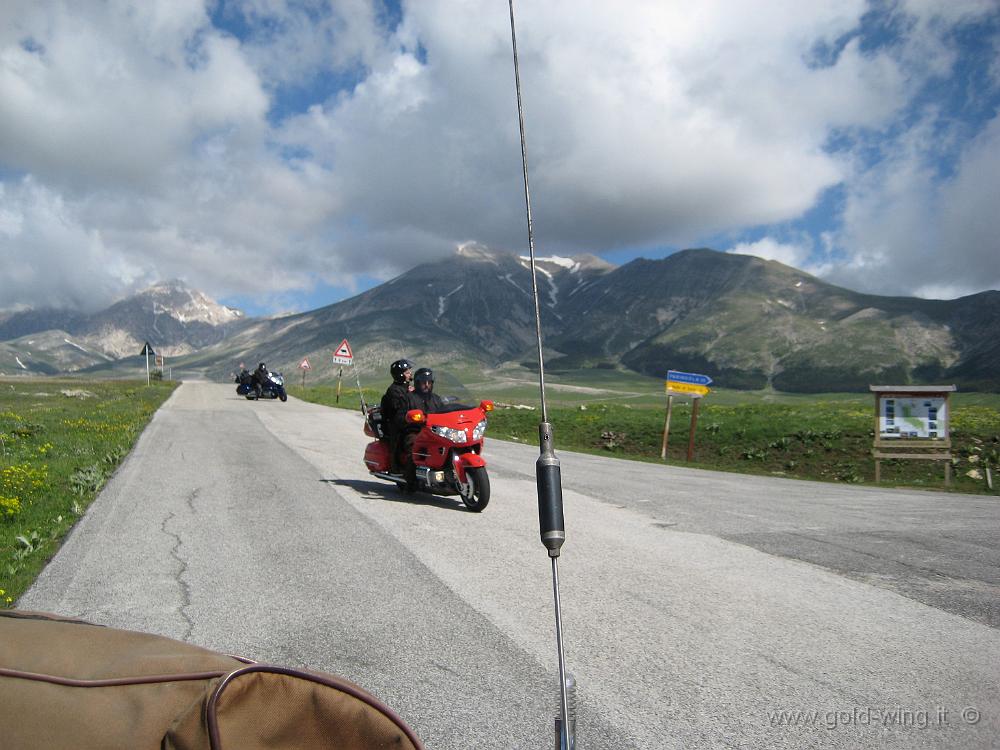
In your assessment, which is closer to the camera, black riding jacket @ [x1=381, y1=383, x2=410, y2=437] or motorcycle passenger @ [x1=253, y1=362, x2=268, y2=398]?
black riding jacket @ [x1=381, y1=383, x2=410, y2=437]

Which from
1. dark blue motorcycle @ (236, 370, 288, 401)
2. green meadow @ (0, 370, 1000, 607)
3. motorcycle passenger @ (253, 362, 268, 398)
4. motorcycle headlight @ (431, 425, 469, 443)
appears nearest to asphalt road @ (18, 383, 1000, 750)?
green meadow @ (0, 370, 1000, 607)

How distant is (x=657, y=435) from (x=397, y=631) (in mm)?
19244

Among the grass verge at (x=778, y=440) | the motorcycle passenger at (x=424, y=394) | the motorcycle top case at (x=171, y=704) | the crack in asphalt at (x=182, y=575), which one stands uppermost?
the motorcycle passenger at (x=424, y=394)

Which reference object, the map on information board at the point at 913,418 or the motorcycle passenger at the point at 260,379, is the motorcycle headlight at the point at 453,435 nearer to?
the map on information board at the point at 913,418

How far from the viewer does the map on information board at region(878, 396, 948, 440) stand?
16859 mm

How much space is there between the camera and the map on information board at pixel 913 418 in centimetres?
1686

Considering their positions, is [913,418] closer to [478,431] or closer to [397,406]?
[478,431]

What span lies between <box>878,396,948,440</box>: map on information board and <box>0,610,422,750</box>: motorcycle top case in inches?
713

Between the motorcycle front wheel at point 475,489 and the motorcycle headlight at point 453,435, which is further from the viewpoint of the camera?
the motorcycle headlight at point 453,435

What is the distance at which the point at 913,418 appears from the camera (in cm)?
1698

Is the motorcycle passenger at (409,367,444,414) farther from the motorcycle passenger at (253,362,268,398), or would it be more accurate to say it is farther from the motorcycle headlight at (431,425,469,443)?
the motorcycle passenger at (253,362,268,398)

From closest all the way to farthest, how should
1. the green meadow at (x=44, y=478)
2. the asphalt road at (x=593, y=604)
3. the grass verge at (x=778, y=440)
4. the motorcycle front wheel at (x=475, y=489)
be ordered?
1. the asphalt road at (x=593, y=604)
2. the green meadow at (x=44, y=478)
3. the motorcycle front wheel at (x=475, y=489)
4. the grass verge at (x=778, y=440)

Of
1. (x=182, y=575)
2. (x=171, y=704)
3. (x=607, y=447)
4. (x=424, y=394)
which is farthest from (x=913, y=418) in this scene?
(x=171, y=704)

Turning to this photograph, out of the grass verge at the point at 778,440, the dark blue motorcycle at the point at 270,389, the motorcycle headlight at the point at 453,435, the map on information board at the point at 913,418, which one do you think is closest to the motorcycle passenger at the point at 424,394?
the motorcycle headlight at the point at 453,435
